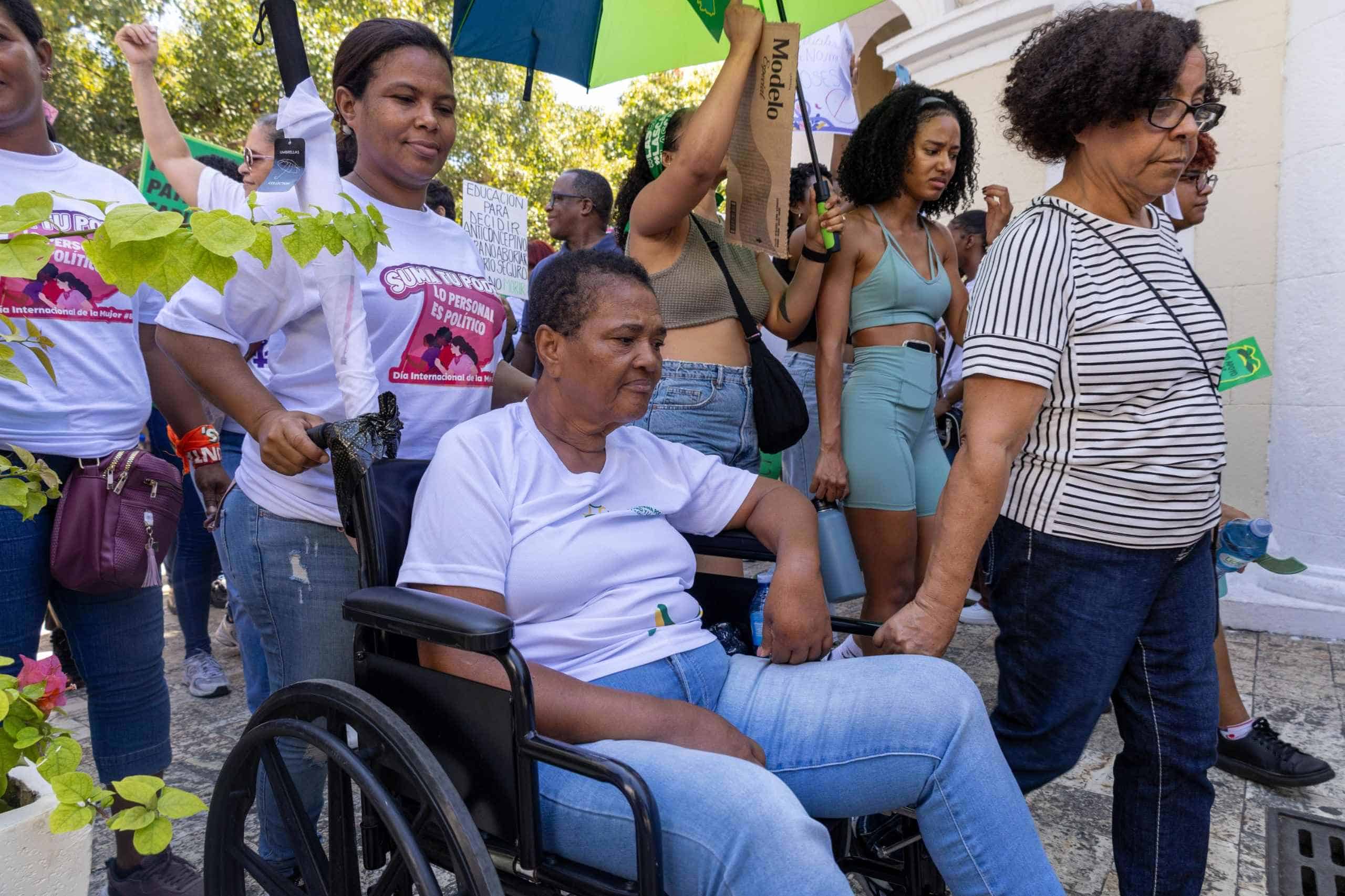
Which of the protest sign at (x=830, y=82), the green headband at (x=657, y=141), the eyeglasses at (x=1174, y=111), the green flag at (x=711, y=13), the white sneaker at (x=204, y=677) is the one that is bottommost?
the white sneaker at (x=204, y=677)

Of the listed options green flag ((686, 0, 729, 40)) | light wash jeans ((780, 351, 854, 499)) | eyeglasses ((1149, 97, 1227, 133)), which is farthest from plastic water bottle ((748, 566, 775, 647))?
light wash jeans ((780, 351, 854, 499))

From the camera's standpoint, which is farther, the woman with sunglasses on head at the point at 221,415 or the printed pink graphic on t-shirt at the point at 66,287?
the woman with sunglasses on head at the point at 221,415

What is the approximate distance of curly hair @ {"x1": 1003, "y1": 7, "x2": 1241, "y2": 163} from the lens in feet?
5.86

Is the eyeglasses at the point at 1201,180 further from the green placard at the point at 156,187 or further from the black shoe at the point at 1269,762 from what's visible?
the green placard at the point at 156,187

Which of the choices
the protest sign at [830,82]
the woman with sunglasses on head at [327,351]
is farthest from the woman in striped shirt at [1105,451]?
the protest sign at [830,82]

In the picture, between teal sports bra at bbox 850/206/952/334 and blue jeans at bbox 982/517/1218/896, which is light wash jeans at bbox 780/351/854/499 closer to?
teal sports bra at bbox 850/206/952/334

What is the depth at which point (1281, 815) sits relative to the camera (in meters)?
2.75

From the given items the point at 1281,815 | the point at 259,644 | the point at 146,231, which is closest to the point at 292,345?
the point at 259,644

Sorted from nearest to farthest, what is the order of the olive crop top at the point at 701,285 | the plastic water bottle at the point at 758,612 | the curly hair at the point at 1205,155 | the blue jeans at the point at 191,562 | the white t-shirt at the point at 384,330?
the white t-shirt at the point at 384,330 → the plastic water bottle at the point at 758,612 → the curly hair at the point at 1205,155 → the olive crop top at the point at 701,285 → the blue jeans at the point at 191,562

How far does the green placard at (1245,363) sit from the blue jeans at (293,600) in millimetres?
2374

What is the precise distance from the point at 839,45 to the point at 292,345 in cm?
401

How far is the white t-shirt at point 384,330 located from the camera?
1.82 metres

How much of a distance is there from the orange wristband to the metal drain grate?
9.57 ft

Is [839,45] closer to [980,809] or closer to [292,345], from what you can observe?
[292,345]
